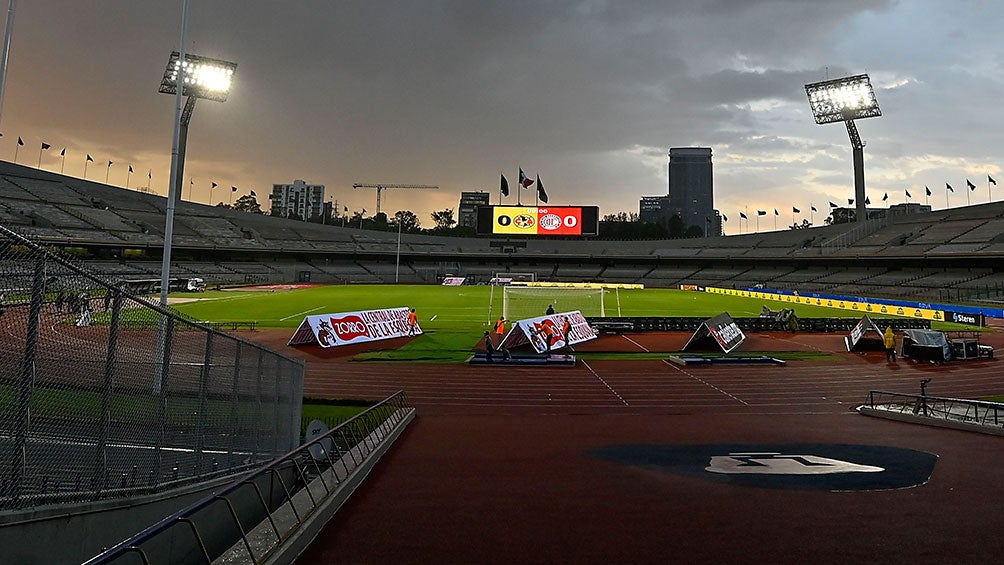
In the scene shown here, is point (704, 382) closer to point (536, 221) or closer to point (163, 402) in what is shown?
point (163, 402)

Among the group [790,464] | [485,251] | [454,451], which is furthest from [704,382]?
[485,251]

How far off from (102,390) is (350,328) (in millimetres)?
21564

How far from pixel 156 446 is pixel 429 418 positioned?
7.80 meters

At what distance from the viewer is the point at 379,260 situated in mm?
96188

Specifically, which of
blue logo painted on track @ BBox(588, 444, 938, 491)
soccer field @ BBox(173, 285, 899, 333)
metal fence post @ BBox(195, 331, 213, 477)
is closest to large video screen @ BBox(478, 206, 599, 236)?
soccer field @ BBox(173, 285, 899, 333)

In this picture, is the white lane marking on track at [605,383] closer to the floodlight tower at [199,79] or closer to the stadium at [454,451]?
the stadium at [454,451]

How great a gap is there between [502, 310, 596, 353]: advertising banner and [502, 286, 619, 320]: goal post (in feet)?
34.6

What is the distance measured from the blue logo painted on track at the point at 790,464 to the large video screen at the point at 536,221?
58566mm

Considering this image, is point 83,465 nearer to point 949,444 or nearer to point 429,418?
point 429,418

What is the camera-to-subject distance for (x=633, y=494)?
771 cm

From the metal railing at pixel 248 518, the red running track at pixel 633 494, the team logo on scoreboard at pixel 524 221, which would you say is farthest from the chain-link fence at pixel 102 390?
the team logo on scoreboard at pixel 524 221

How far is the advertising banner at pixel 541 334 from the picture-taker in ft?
77.4

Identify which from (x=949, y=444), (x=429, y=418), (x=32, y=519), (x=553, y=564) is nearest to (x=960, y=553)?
(x=553, y=564)

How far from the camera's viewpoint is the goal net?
129ft
